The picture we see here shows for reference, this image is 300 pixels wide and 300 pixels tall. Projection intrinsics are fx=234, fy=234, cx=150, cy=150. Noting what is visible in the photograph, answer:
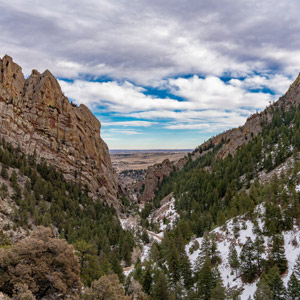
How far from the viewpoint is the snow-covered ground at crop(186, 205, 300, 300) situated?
1561 inches

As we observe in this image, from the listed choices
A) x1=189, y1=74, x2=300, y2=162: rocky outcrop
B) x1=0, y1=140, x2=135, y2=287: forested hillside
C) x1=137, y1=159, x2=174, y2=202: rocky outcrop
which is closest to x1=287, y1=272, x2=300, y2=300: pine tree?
x1=0, y1=140, x2=135, y2=287: forested hillside

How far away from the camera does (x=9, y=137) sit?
109 meters

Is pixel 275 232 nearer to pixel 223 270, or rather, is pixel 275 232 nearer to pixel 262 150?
pixel 223 270

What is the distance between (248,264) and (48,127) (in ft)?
376

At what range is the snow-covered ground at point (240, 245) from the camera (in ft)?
130

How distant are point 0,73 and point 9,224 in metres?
91.6

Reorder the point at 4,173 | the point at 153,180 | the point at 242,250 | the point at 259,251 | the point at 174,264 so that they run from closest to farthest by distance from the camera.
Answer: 1. the point at 259,251
2. the point at 242,250
3. the point at 174,264
4. the point at 4,173
5. the point at 153,180

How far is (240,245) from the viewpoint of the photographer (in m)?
49.4

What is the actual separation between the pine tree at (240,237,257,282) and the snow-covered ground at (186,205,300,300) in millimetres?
1287

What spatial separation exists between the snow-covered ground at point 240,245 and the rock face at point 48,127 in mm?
84905

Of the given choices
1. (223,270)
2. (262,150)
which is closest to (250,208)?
(223,270)

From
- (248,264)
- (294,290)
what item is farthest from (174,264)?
(294,290)

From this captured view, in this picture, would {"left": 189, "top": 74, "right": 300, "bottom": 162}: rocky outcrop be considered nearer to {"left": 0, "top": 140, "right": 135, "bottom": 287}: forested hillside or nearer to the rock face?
the rock face

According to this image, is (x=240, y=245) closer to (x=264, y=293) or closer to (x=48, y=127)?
(x=264, y=293)
